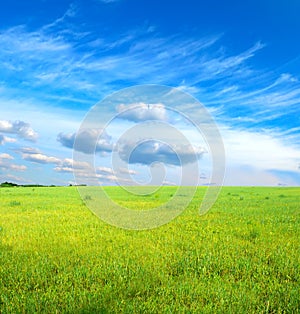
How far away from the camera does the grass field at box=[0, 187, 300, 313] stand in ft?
18.8

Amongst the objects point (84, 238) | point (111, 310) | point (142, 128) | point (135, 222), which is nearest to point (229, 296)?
point (111, 310)

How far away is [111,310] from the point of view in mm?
5414

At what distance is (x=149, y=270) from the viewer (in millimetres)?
7141

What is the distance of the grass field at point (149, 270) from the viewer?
18.8 feet

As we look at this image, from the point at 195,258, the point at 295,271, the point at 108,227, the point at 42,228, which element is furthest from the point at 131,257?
the point at 42,228

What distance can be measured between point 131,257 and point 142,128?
6774 millimetres

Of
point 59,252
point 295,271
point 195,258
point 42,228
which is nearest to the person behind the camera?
point 295,271

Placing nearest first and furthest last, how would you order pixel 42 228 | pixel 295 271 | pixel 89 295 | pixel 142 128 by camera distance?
pixel 89 295
pixel 295 271
pixel 42 228
pixel 142 128

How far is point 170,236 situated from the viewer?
10.5m

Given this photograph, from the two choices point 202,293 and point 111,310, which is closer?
point 111,310

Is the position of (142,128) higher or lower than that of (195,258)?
higher

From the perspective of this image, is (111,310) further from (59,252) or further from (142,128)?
(142,128)

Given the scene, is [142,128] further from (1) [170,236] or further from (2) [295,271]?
(2) [295,271]

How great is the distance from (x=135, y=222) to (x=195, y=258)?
17.2 ft
